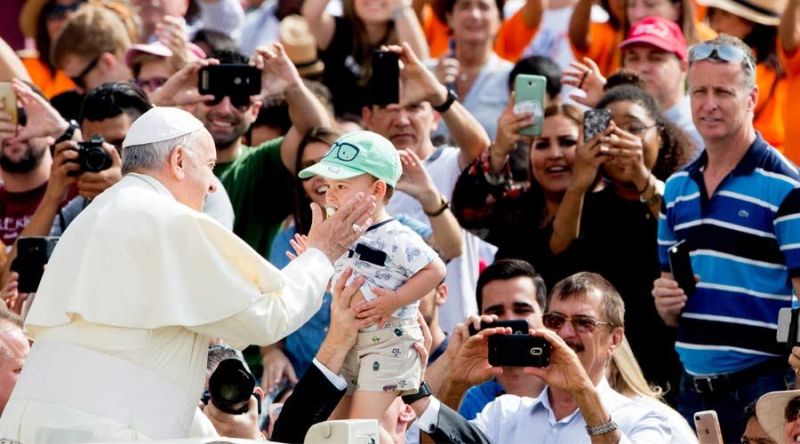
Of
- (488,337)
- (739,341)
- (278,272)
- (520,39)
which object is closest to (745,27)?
(520,39)

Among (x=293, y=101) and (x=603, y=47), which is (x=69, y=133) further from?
(x=603, y=47)

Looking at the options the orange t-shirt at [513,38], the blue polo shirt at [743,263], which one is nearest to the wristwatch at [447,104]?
the blue polo shirt at [743,263]

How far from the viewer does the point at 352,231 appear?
666 centimetres

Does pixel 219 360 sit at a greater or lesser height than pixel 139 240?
lesser

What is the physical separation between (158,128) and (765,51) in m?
5.27

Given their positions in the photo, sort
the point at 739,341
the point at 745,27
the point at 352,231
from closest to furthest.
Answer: the point at 352,231
the point at 739,341
the point at 745,27

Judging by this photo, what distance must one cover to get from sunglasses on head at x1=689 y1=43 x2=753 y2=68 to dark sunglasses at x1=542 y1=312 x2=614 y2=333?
4.70 feet

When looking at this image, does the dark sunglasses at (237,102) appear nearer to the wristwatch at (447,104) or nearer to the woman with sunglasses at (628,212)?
the wristwatch at (447,104)

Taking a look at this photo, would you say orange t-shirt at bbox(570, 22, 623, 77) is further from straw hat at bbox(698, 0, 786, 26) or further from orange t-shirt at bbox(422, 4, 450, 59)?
orange t-shirt at bbox(422, 4, 450, 59)

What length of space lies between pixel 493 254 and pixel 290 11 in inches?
131

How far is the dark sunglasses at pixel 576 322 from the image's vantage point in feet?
26.2

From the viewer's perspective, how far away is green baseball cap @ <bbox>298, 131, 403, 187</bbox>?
7305mm

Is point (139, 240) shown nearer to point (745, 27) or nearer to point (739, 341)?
point (739, 341)

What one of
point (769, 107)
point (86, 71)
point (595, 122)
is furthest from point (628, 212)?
point (86, 71)
